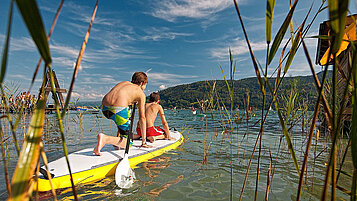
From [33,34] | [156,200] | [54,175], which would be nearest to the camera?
[33,34]

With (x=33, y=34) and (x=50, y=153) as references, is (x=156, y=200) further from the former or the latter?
(x=50, y=153)

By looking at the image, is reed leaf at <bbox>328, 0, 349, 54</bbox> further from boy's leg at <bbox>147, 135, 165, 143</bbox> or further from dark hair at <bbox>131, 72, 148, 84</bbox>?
boy's leg at <bbox>147, 135, 165, 143</bbox>

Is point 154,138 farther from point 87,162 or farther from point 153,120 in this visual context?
point 87,162

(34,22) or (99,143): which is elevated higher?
(34,22)

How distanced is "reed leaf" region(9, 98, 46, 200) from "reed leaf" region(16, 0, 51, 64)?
168 mm

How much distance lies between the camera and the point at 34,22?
42 centimetres

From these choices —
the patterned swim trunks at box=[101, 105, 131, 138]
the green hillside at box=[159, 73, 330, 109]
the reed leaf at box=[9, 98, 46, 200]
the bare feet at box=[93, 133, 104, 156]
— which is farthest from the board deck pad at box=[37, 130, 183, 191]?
the reed leaf at box=[9, 98, 46, 200]

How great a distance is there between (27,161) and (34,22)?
0.98ft

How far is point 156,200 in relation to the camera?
9.04 feet

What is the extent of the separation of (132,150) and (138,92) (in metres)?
1.28

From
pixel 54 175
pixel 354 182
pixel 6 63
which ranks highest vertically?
pixel 6 63

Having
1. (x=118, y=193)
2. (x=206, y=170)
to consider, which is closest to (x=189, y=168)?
(x=206, y=170)

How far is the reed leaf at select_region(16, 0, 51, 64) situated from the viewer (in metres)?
0.40

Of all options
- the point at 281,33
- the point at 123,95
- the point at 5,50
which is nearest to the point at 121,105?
the point at 123,95
